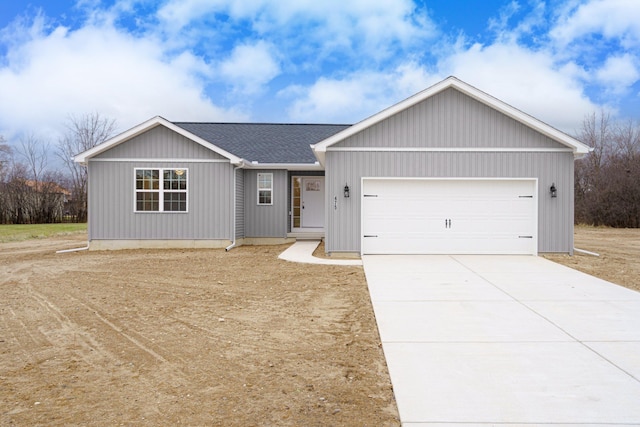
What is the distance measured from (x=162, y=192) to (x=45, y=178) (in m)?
27.3

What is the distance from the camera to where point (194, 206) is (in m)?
15.4

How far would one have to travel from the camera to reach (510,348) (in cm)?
526

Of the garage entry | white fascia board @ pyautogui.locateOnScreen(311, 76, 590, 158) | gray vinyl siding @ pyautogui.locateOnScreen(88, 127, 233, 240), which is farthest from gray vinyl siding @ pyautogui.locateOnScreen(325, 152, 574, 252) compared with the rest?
gray vinyl siding @ pyautogui.locateOnScreen(88, 127, 233, 240)

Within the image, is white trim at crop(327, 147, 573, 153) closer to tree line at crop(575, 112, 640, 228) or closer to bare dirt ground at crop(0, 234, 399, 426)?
bare dirt ground at crop(0, 234, 399, 426)

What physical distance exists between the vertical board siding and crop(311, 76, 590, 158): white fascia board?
4.18m

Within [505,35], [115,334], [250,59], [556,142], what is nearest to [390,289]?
[115,334]

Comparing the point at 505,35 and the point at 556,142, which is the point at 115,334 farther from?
the point at 505,35

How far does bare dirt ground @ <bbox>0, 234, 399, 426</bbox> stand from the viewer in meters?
3.76

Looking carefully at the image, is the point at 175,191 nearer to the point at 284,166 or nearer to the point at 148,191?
the point at 148,191

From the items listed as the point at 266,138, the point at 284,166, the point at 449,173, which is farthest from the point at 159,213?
the point at 449,173

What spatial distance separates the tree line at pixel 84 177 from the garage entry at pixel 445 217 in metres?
17.5

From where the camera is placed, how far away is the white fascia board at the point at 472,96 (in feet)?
41.4

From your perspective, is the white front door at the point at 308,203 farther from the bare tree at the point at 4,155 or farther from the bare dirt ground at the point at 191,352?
the bare tree at the point at 4,155

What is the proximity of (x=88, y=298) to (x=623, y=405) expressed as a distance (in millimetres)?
7382
